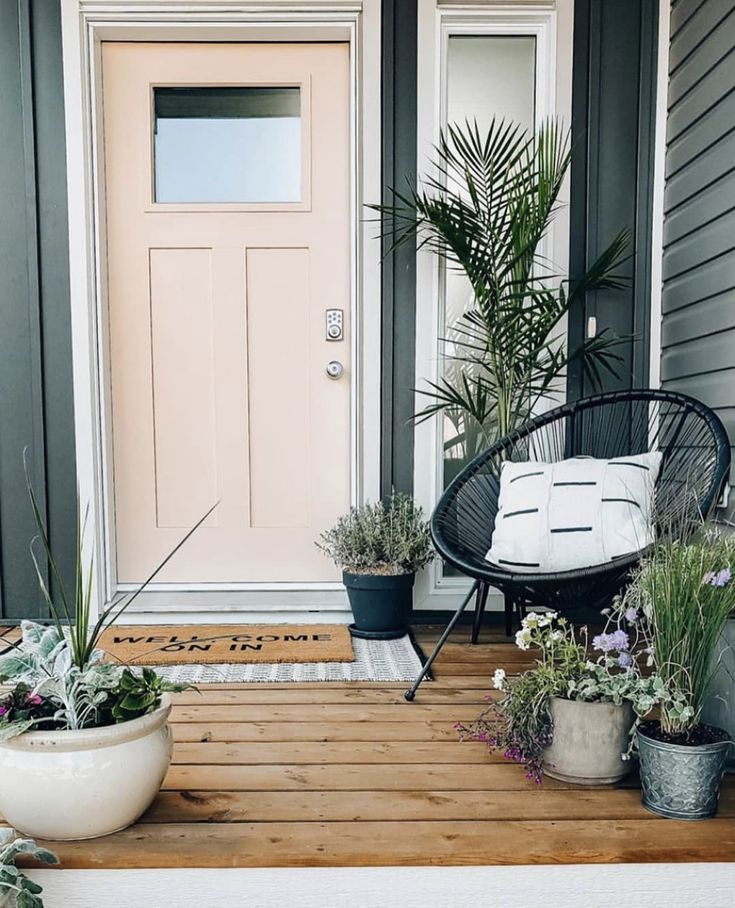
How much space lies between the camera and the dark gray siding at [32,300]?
2.44m

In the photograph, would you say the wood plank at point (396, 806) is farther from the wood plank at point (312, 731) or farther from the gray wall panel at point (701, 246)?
the gray wall panel at point (701, 246)

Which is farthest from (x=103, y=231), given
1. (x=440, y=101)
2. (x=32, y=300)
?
(x=440, y=101)

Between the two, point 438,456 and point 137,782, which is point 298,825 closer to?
point 137,782

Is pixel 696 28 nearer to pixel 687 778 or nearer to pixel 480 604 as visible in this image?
pixel 480 604

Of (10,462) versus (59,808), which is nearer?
(59,808)

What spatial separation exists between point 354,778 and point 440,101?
2113 mm

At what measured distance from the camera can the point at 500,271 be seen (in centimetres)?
244

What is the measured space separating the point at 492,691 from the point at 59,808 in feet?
3.65

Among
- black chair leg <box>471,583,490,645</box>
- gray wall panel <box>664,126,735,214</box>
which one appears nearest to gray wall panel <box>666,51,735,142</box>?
gray wall panel <box>664,126,735,214</box>

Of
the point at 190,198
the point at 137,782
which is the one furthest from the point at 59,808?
the point at 190,198

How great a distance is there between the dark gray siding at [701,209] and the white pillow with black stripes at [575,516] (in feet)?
1.30

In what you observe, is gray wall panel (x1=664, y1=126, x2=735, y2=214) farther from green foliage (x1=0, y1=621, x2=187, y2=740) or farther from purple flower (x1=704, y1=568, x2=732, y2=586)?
green foliage (x1=0, y1=621, x2=187, y2=740)

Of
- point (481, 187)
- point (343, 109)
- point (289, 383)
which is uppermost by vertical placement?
point (343, 109)

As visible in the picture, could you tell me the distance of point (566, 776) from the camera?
142 cm
